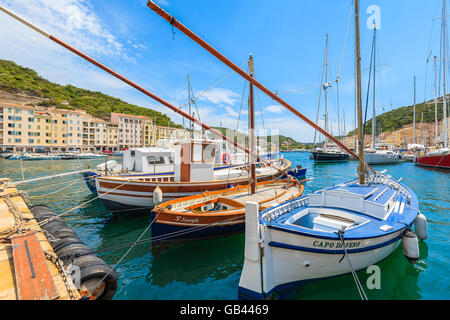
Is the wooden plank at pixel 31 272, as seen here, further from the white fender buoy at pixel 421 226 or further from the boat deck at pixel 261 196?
the white fender buoy at pixel 421 226

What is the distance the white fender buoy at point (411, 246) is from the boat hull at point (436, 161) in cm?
3429

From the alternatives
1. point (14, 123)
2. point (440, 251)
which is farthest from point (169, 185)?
point (14, 123)

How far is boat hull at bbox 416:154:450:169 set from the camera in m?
28.0

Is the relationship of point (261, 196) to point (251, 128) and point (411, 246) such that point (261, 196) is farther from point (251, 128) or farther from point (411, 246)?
point (411, 246)

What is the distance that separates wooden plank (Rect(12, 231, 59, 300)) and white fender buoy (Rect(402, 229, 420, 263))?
27.2 feet

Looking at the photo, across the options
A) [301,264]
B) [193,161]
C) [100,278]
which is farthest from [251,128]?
[100,278]

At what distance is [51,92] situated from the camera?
107250 mm

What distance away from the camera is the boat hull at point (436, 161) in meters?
28.0

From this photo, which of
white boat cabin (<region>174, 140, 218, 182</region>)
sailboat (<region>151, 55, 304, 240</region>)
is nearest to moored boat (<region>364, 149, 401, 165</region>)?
white boat cabin (<region>174, 140, 218, 182</region>)

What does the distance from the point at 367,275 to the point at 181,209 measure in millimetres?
6856

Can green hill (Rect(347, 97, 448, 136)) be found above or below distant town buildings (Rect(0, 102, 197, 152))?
above

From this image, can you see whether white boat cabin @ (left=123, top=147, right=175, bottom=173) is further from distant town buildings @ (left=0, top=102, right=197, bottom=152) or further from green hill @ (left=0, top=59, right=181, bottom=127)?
green hill @ (left=0, top=59, right=181, bottom=127)

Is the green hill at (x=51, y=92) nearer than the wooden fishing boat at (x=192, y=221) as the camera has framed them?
No

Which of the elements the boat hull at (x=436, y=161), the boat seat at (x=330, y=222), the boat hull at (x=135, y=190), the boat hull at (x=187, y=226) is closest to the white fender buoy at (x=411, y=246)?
the boat seat at (x=330, y=222)
